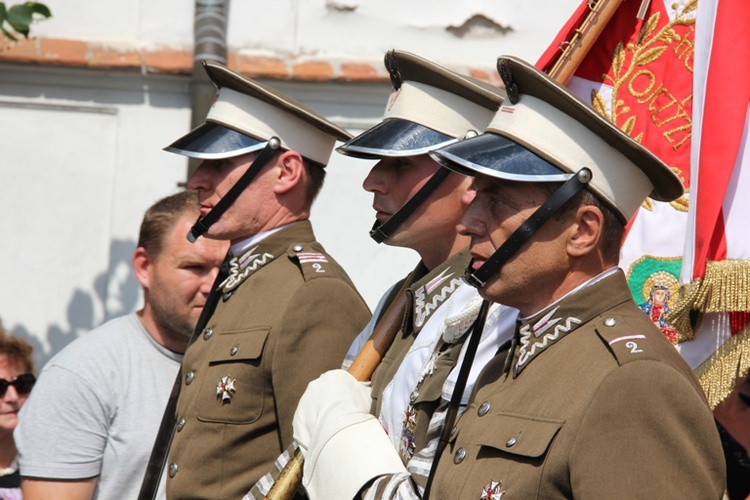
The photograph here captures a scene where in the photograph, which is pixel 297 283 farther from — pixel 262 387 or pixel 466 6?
pixel 466 6

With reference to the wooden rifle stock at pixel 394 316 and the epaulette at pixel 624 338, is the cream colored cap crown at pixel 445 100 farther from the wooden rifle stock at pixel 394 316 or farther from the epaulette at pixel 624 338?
the epaulette at pixel 624 338

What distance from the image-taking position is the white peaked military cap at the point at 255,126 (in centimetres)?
407

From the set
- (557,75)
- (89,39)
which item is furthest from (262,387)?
(89,39)

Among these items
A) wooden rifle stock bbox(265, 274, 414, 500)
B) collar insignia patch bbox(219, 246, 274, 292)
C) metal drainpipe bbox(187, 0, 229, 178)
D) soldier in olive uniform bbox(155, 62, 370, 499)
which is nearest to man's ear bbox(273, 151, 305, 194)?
A: soldier in olive uniform bbox(155, 62, 370, 499)

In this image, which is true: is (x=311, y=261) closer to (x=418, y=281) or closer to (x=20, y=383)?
(x=418, y=281)

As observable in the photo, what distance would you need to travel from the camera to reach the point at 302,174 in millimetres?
4105

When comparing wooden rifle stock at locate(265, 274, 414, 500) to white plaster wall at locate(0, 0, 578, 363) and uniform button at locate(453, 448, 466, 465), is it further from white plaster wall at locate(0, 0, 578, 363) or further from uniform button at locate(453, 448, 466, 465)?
white plaster wall at locate(0, 0, 578, 363)

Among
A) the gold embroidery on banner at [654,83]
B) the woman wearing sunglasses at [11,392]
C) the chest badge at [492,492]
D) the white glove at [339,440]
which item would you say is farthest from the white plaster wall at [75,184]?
the chest badge at [492,492]

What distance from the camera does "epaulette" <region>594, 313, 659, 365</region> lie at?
240 centimetres

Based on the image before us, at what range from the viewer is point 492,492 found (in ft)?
8.04

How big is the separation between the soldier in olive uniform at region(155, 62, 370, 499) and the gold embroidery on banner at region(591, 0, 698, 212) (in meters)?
0.96

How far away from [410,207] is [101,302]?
3756 mm

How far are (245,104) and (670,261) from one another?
1.48 meters

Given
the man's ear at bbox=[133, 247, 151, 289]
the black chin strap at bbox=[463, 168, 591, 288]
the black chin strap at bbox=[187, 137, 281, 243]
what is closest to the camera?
the black chin strap at bbox=[463, 168, 591, 288]
